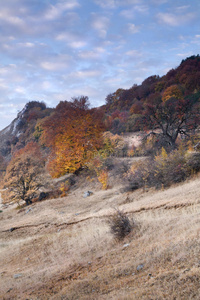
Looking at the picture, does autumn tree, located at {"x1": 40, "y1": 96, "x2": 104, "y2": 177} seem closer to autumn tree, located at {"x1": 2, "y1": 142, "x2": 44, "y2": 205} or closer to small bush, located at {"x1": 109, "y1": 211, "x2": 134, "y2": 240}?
autumn tree, located at {"x1": 2, "y1": 142, "x2": 44, "y2": 205}

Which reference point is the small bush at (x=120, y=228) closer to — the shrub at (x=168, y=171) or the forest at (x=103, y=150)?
the shrub at (x=168, y=171)

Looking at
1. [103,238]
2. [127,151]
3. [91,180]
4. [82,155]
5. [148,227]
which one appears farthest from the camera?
[127,151]

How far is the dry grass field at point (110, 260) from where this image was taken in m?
3.81

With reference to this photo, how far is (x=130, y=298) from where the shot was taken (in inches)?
137

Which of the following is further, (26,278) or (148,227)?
(148,227)

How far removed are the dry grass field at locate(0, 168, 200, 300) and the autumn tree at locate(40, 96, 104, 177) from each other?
14066 millimetres

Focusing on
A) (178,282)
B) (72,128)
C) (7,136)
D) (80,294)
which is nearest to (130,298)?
(178,282)

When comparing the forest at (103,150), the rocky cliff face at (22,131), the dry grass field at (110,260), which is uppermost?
the rocky cliff face at (22,131)

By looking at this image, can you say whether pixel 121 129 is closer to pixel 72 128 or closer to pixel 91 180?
pixel 72 128

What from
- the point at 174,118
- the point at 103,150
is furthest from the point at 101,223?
the point at 174,118

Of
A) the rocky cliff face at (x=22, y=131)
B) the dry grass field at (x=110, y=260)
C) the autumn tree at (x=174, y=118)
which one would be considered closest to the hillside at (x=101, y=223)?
the dry grass field at (x=110, y=260)

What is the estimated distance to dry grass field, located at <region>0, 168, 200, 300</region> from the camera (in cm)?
381

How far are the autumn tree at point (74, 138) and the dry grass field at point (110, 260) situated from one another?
14066 millimetres

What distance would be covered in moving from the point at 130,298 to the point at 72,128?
24.5 metres
